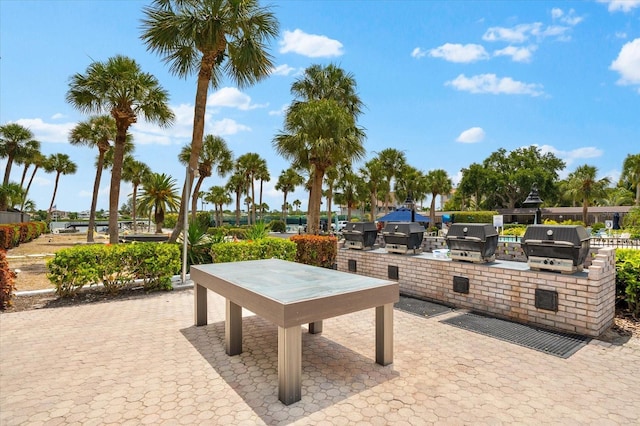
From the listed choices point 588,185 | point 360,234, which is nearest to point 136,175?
point 360,234

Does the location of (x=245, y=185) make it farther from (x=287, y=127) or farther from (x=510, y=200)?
(x=510, y=200)

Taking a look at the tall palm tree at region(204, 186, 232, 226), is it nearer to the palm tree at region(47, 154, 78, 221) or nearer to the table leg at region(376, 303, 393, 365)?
the palm tree at region(47, 154, 78, 221)

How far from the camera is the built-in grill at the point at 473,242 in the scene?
5.48 metres

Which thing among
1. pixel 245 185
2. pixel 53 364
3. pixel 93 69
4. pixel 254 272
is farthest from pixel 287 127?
pixel 245 185

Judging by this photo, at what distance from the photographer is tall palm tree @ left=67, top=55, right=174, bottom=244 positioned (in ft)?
35.9

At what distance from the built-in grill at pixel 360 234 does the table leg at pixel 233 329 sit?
466 cm

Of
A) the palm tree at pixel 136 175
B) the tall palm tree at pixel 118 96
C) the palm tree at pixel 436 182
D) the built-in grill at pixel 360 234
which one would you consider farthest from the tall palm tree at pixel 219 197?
the built-in grill at pixel 360 234

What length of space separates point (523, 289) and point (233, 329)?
409 cm

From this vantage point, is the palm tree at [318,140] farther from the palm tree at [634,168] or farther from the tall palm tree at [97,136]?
the palm tree at [634,168]

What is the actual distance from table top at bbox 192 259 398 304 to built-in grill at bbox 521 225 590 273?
8.70ft

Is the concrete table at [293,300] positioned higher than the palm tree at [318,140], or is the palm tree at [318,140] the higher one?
the palm tree at [318,140]

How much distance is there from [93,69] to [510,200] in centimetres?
4932

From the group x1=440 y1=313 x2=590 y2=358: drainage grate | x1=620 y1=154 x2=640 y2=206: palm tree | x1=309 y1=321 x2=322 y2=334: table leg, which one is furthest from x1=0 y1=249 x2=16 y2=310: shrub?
x1=620 y1=154 x2=640 y2=206: palm tree

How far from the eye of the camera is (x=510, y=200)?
46375 mm
